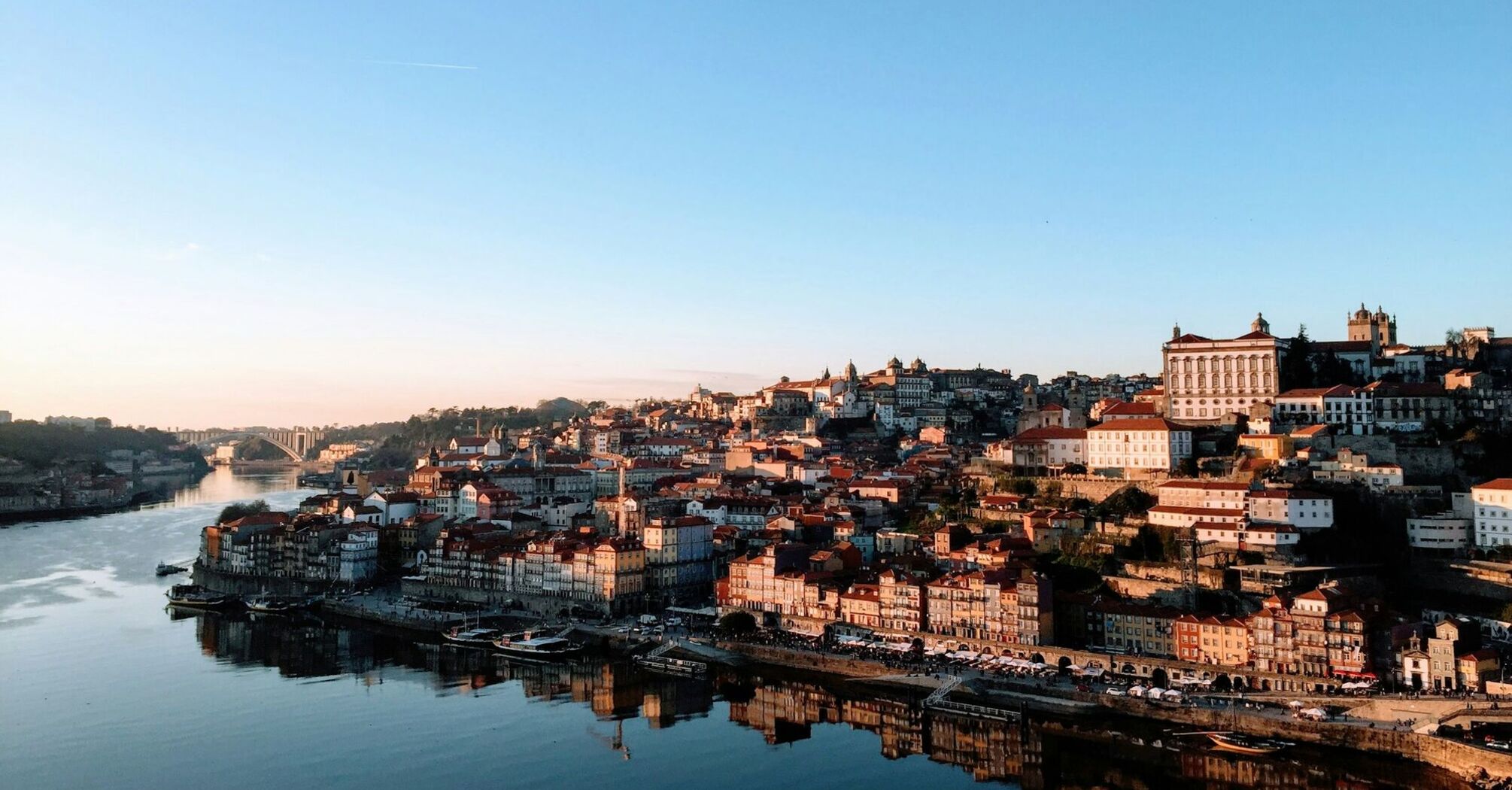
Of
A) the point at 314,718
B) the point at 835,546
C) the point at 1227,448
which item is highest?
the point at 1227,448

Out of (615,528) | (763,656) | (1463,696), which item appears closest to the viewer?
(1463,696)

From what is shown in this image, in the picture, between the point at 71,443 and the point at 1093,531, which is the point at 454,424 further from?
the point at 1093,531

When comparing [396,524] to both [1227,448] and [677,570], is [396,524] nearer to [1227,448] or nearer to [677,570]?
[677,570]

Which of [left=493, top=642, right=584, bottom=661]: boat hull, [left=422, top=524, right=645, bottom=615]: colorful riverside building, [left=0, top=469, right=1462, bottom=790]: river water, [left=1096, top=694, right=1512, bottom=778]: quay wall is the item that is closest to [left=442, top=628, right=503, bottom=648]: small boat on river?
[left=0, top=469, right=1462, bottom=790]: river water

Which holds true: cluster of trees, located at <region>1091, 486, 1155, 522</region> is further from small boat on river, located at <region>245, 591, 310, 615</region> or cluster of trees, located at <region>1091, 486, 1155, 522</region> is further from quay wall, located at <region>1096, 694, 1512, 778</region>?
small boat on river, located at <region>245, 591, 310, 615</region>

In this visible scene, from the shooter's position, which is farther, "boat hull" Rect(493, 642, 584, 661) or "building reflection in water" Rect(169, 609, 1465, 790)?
"boat hull" Rect(493, 642, 584, 661)

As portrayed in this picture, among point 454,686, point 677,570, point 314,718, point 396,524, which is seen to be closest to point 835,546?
point 677,570
